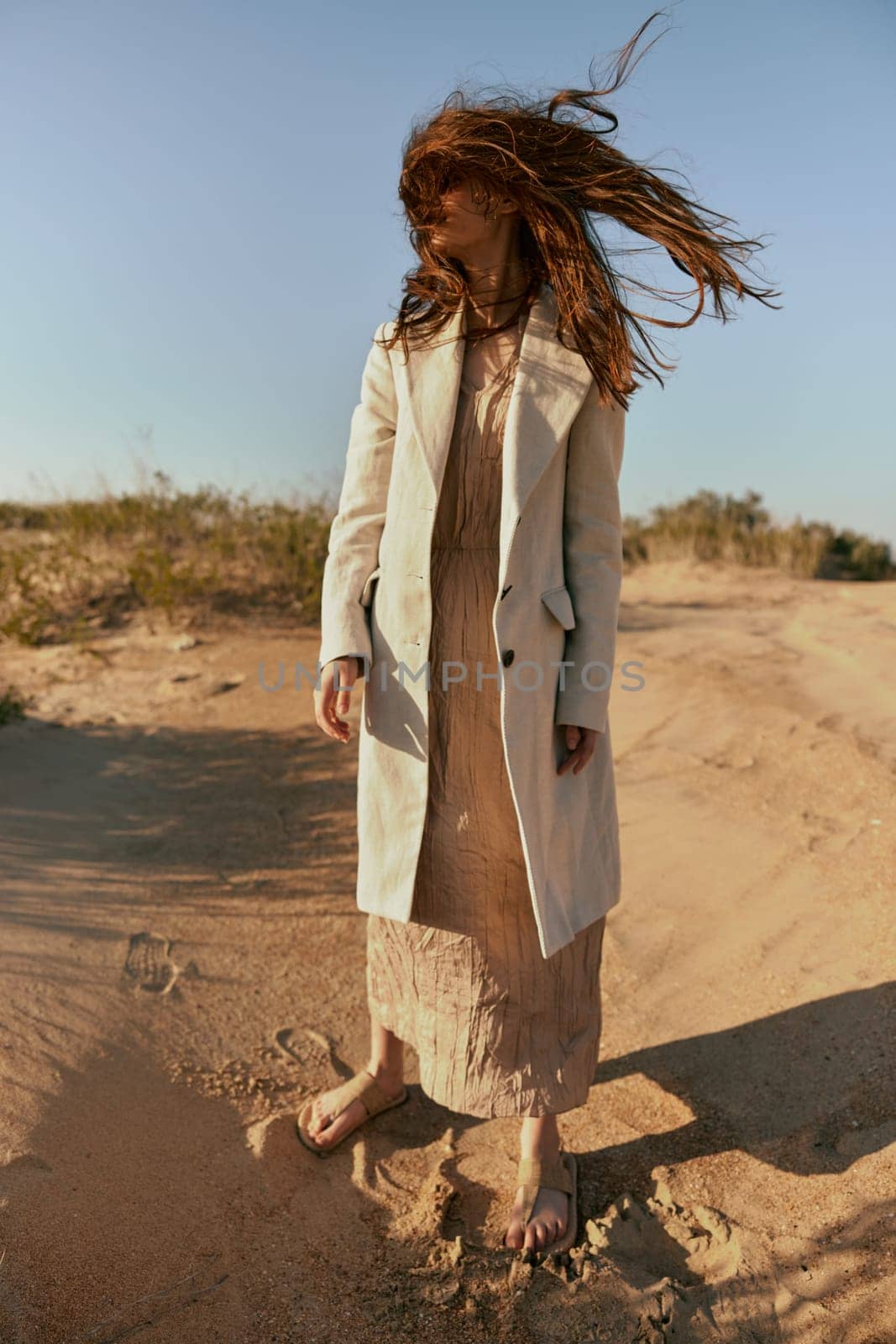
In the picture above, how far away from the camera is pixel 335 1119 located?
2.37 meters

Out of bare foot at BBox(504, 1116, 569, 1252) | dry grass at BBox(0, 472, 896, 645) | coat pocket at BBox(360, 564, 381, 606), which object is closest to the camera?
bare foot at BBox(504, 1116, 569, 1252)

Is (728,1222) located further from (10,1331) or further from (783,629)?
(783,629)

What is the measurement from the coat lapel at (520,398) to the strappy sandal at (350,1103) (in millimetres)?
1364

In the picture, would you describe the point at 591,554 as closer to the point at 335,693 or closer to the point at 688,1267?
the point at 335,693

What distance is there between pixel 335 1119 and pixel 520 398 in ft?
5.65

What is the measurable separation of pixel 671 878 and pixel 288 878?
1.40m

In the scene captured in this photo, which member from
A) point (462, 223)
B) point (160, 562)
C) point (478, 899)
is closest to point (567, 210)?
point (462, 223)

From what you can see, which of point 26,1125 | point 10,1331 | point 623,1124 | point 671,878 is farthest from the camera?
point 671,878

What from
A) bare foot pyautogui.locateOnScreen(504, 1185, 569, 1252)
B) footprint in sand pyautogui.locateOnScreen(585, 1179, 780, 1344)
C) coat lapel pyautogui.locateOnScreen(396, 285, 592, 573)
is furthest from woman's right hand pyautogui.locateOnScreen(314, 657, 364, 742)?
footprint in sand pyautogui.locateOnScreen(585, 1179, 780, 1344)

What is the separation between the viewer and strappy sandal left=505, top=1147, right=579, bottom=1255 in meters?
2.07

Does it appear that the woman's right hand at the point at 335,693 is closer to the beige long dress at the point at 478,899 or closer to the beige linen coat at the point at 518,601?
the beige linen coat at the point at 518,601

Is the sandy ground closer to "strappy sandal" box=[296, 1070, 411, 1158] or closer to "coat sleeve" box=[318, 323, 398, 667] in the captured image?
"strappy sandal" box=[296, 1070, 411, 1158]

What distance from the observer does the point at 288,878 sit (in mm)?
3676

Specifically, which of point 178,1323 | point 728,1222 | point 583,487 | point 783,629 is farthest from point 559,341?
point 783,629
